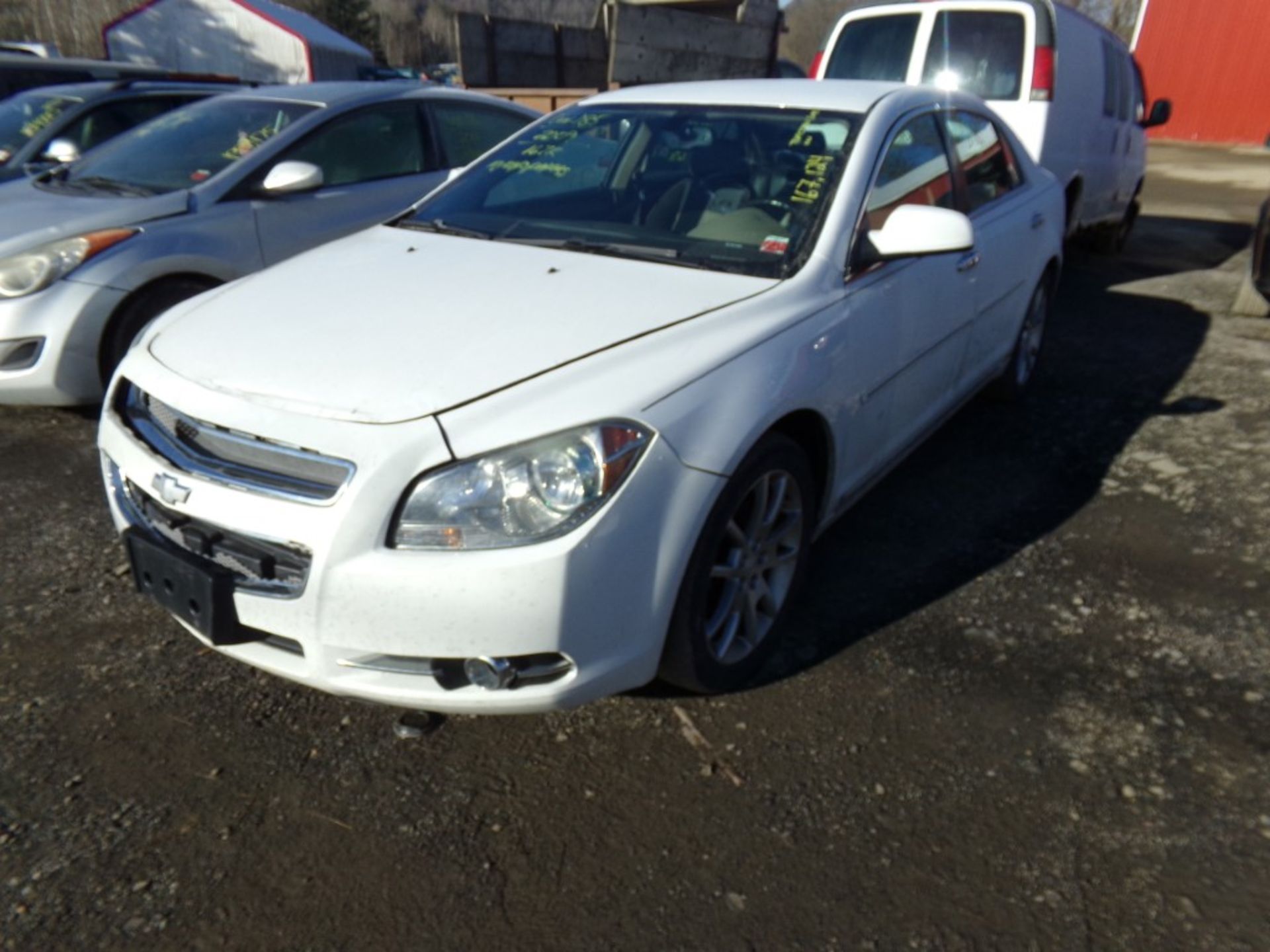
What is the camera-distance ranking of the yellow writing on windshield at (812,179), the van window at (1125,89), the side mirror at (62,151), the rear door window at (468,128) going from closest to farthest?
the yellow writing on windshield at (812,179), the rear door window at (468,128), the side mirror at (62,151), the van window at (1125,89)

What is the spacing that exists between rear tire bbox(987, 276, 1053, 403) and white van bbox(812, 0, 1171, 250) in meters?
2.28

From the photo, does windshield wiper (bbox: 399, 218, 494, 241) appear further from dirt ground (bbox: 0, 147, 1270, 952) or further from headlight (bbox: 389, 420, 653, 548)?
dirt ground (bbox: 0, 147, 1270, 952)

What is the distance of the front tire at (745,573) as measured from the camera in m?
2.41

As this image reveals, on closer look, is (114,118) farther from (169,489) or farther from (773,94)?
(169,489)

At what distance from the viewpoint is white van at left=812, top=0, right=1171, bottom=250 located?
23.0 feet

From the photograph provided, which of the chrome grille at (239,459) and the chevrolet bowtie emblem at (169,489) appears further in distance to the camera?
the chevrolet bowtie emblem at (169,489)

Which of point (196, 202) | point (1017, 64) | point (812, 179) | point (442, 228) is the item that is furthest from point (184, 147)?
point (1017, 64)

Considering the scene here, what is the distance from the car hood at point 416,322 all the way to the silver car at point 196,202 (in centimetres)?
168

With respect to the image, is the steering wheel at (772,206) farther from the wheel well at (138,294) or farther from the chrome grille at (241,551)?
the wheel well at (138,294)

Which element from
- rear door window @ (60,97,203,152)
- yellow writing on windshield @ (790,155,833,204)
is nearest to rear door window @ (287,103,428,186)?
rear door window @ (60,97,203,152)

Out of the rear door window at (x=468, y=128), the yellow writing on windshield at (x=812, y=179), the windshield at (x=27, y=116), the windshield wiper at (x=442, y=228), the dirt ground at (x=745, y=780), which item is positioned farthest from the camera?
the windshield at (x=27, y=116)

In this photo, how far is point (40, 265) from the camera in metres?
4.27

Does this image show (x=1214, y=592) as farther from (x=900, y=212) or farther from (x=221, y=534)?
(x=221, y=534)

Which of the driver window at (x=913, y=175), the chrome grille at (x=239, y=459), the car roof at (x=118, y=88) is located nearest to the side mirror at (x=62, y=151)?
the car roof at (x=118, y=88)
